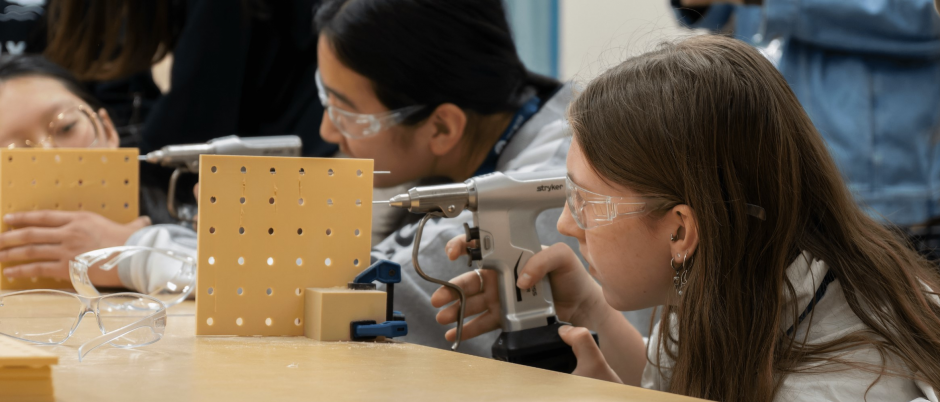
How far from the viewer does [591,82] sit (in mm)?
1189

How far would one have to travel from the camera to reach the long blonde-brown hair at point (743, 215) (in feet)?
3.35

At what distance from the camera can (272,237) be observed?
3.60 feet

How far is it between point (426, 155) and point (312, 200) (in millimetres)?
766

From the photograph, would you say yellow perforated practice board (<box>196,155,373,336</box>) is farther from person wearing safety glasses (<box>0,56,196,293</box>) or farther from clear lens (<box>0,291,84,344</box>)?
person wearing safety glasses (<box>0,56,196,293</box>)

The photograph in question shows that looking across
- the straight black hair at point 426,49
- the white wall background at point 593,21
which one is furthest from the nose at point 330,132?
the white wall background at point 593,21

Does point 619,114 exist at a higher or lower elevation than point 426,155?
higher

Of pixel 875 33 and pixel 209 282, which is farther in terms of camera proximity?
pixel 875 33

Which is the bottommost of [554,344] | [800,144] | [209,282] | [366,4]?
[554,344]

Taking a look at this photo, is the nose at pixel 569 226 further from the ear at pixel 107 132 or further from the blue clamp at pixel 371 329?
the ear at pixel 107 132

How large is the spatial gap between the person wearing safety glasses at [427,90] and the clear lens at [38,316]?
0.76m

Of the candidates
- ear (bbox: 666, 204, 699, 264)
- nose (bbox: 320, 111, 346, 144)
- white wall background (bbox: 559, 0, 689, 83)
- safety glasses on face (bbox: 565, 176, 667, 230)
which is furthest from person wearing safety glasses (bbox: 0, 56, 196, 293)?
white wall background (bbox: 559, 0, 689, 83)

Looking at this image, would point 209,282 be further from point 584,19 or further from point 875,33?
point 584,19

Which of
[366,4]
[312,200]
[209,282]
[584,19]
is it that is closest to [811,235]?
[312,200]

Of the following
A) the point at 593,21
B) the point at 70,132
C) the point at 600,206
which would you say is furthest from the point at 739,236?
the point at 593,21
